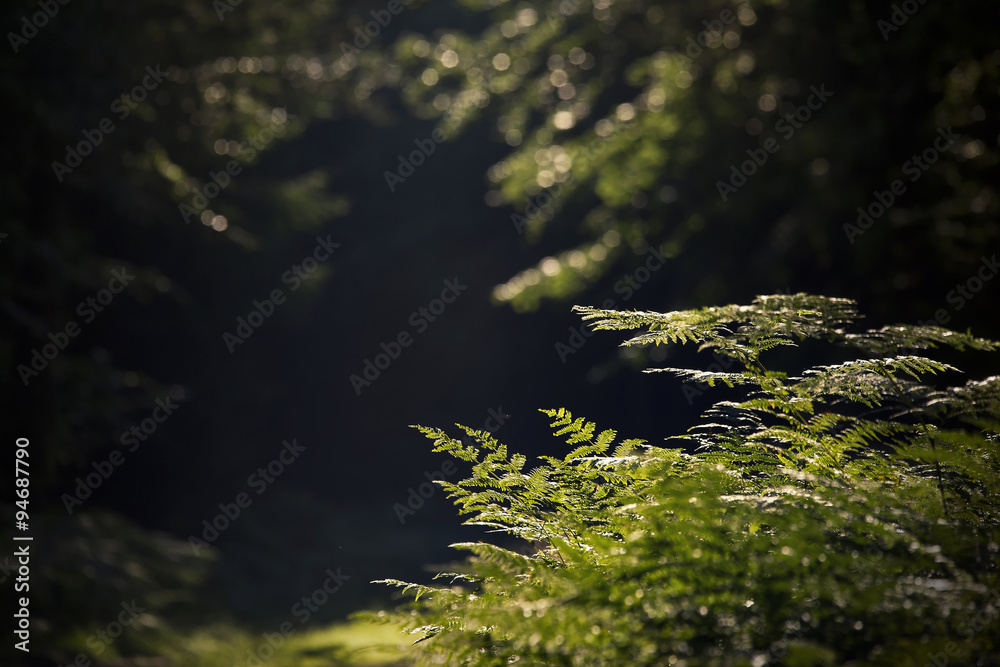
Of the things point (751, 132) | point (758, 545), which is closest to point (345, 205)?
point (751, 132)

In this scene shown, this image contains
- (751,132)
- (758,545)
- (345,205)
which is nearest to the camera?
(758,545)

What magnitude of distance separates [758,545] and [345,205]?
13421 mm

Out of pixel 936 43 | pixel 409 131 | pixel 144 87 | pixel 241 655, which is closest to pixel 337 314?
pixel 409 131

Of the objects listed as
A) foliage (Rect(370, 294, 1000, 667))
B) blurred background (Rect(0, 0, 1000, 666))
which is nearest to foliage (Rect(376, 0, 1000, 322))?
blurred background (Rect(0, 0, 1000, 666))

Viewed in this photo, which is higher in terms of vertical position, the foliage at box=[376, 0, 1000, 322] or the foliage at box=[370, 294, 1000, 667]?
the foliage at box=[376, 0, 1000, 322]

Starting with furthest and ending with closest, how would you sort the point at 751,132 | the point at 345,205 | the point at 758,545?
the point at 345,205, the point at 751,132, the point at 758,545

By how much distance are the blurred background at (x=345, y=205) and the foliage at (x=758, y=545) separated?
2415 millimetres

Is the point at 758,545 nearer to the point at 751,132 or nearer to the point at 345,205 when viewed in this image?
the point at 751,132

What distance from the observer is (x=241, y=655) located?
9.37 metres

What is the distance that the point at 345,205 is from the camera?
575 inches

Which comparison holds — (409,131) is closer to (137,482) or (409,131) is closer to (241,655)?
(137,482)

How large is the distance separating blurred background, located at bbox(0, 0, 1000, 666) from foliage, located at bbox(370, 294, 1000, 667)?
2415 mm

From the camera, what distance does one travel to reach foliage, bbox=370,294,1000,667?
1.75 m

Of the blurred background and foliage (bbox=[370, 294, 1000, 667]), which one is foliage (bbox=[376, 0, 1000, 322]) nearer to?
the blurred background
